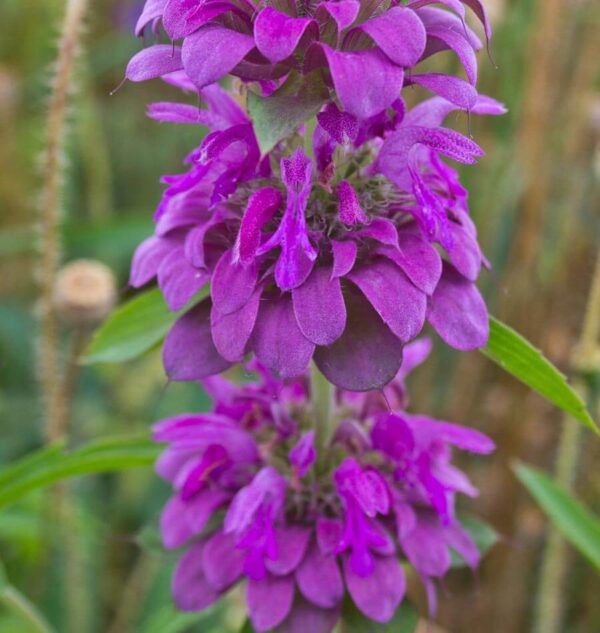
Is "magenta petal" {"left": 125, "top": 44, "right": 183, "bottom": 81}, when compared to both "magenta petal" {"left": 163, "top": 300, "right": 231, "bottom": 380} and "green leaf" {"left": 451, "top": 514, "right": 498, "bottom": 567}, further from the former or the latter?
"green leaf" {"left": 451, "top": 514, "right": 498, "bottom": 567}

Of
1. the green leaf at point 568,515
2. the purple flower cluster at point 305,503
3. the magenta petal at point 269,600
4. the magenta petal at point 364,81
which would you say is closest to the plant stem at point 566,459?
the green leaf at point 568,515

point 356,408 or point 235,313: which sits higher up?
point 235,313

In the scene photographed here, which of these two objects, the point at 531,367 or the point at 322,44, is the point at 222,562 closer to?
the point at 531,367

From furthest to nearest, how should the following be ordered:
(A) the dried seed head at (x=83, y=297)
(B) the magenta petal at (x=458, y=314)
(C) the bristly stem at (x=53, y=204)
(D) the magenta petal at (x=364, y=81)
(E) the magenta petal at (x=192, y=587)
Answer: (A) the dried seed head at (x=83, y=297) → (C) the bristly stem at (x=53, y=204) → (E) the magenta petal at (x=192, y=587) → (B) the magenta petal at (x=458, y=314) → (D) the magenta petal at (x=364, y=81)

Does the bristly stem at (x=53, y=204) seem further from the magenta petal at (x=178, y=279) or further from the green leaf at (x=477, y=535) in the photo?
the green leaf at (x=477, y=535)

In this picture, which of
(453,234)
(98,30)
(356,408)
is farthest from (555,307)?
(98,30)

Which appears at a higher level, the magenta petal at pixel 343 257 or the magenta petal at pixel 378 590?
the magenta petal at pixel 343 257

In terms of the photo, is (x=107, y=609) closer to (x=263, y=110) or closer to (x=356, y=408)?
(x=356, y=408)
